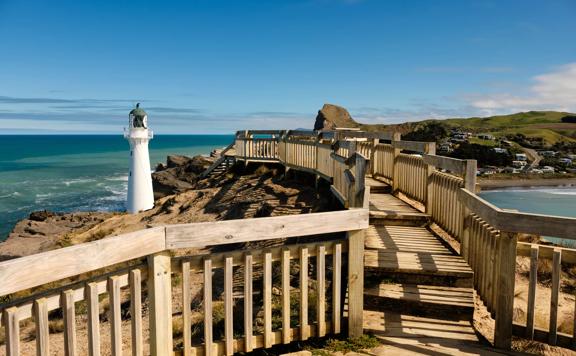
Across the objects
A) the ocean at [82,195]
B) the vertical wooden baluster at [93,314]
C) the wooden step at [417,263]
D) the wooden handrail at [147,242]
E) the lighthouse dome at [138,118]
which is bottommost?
the ocean at [82,195]

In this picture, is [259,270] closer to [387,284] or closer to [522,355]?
[387,284]

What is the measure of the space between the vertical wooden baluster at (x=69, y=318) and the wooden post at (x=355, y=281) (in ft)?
8.19

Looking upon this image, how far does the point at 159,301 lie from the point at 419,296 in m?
3.16

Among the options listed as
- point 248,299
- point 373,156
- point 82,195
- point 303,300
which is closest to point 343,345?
point 303,300

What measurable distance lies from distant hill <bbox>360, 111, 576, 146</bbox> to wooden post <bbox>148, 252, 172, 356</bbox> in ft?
225

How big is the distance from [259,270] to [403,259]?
13.9 feet

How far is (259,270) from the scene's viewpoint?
9.44 m

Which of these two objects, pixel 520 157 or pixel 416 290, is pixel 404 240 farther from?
pixel 520 157

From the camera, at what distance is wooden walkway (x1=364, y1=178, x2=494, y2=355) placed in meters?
4.38

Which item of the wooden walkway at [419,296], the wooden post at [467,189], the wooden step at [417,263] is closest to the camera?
the wooden walkway at [419,296]

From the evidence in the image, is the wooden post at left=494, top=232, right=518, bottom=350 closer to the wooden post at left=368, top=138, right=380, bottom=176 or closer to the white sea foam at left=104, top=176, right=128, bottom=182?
the wooden post at left=368, top=138, right=380, bottom=176

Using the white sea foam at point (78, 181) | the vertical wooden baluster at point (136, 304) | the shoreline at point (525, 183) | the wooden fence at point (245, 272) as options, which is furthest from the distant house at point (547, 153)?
the vertical wooden baluster at point (136, 304)

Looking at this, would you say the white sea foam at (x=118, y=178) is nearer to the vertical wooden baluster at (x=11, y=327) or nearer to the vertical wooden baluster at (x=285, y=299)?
the vertical wooden baluster at (x=285, y=299)

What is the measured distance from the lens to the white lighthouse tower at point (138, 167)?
30.8 meters
